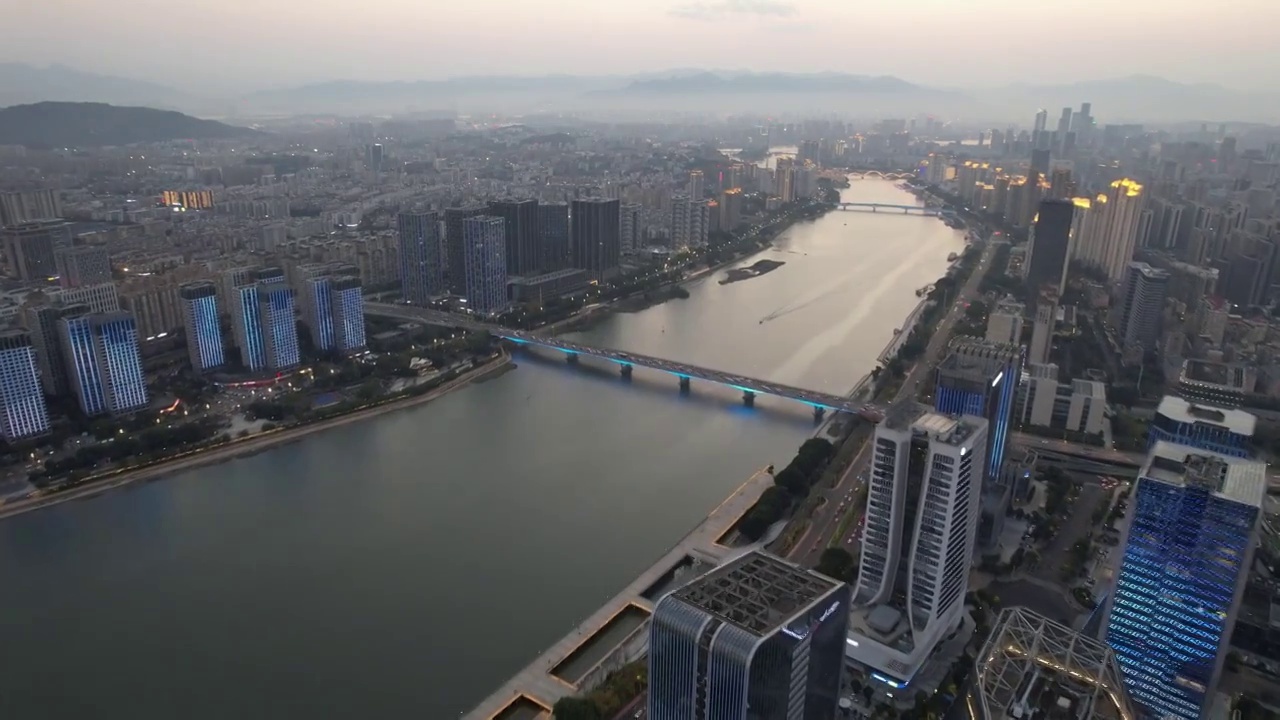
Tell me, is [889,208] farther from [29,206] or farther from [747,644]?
[747,644]

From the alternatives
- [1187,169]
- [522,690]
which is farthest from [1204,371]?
[1187,169]

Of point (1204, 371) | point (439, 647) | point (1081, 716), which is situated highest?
point (1081, 716)

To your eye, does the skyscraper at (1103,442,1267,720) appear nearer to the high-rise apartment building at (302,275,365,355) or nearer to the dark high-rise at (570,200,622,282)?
the high-rise apartment building at (302,275,365,355)

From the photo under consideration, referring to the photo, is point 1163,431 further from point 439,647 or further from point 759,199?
point 759,199

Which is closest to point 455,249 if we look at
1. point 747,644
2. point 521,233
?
point 521,233

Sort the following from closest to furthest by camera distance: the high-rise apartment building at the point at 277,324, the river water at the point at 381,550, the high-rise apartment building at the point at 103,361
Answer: the river water at the point at 381,550
the high-rise apartment building at the point at 103,361
the high-rise apartment building at the point at 277,324

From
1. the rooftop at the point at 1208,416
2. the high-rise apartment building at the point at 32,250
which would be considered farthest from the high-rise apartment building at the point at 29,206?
the rooftop at the point at 1208,416

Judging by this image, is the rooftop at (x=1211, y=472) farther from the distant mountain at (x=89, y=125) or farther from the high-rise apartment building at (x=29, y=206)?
the distant mountain at (x=89, y=125)
